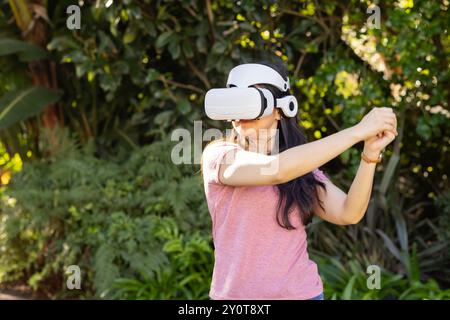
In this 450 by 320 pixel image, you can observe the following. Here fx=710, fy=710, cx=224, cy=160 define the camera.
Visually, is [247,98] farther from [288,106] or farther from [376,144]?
[376,144]

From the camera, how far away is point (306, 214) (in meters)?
2.15

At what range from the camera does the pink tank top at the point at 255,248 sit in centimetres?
206

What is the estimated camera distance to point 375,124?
1.96 meters

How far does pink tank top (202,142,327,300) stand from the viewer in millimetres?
2061

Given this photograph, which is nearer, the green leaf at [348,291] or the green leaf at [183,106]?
the green leaf at [348,291]

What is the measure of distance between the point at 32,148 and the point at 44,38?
908mm

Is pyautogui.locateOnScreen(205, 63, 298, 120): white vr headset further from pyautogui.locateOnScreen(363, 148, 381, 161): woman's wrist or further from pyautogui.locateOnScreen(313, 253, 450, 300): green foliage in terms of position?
pyautogui.locateOnScreen(313, 253, 450, 300): green foliage

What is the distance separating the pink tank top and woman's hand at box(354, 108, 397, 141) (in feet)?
1.11

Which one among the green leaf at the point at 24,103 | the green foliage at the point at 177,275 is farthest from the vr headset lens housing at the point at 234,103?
the green leaf at the point at 24,103

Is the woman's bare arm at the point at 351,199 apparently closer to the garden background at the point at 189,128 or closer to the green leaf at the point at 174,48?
the garden background at the point at 189,128

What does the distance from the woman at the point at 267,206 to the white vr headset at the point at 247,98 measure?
0.03 m

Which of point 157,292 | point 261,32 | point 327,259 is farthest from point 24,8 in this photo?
point 327,259

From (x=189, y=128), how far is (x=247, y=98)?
118 inches

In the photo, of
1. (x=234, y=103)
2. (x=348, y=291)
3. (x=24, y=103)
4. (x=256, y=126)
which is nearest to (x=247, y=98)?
(x=234, y=103)
